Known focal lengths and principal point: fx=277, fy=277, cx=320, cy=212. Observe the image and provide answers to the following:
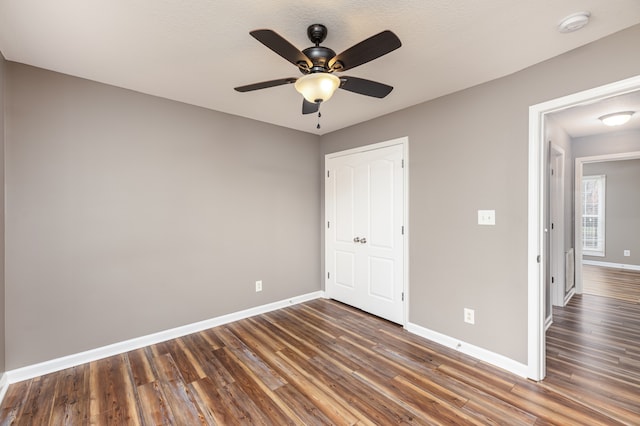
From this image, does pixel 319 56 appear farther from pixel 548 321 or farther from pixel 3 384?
pixel 548 321

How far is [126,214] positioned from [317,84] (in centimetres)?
225

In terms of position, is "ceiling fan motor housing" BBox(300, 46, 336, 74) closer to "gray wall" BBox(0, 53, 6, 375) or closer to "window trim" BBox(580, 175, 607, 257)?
"gray wall" BBox(0, 53, 6, 375)

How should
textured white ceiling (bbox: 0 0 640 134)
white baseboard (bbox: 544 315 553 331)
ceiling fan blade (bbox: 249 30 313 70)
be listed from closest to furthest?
ceiling fan blade (bbox: 249 30 313 70) → textured white ceiling (bbox: 0 0 640 134) → white baseboard (bbox: 544 315 553 331)

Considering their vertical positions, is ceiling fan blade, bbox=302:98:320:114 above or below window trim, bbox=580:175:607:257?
above

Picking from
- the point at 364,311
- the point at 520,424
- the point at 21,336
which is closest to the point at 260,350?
the point at 364,311

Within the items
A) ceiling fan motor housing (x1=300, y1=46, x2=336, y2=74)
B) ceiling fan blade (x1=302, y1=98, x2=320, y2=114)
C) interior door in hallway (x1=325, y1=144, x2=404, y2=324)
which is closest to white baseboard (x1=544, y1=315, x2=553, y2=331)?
interior door in hallway (x1=325, y1=144, x2=404, y2=324)

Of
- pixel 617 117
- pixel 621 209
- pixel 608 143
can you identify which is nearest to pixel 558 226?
pixel 617 117

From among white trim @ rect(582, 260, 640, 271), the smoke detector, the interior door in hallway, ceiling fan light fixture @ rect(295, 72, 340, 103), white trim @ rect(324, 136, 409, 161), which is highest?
the smoke detector

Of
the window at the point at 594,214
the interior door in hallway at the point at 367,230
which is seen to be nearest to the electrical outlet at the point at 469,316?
the interior door in hallway at the point at 367,230

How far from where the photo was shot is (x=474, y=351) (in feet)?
8.32

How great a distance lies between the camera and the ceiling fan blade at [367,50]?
4.45 ft

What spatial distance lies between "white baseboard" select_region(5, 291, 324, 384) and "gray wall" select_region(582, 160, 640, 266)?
7289mm

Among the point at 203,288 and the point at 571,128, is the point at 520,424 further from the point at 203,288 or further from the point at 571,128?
the point at 571,128

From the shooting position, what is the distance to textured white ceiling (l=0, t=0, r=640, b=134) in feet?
5.21
